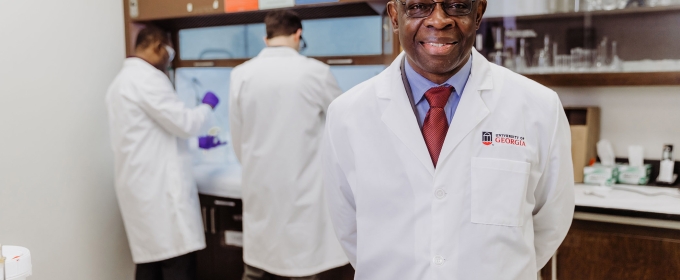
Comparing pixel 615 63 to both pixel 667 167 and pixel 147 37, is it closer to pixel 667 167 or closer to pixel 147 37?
pixel 667 167

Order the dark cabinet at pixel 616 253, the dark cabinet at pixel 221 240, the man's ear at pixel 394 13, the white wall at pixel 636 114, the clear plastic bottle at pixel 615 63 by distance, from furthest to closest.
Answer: the dark cabinet at pixel 221 240 < the white wall at pixel 636 114 < the clear plastic bottle at pixel 615 63 < the dark cabinet at pixel 616 253 < the man's ear at pixel 394 13

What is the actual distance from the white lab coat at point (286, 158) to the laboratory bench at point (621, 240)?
0.97 meters

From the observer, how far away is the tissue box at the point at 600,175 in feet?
7.70

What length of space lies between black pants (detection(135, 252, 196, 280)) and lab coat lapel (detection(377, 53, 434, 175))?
69.3 inches

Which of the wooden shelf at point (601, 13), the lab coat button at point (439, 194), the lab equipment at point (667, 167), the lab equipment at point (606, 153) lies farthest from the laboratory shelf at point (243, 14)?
the lab coat button at point (439, 194)

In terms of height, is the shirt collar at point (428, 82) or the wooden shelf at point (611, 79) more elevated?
the shirt collar at point (428, 82)

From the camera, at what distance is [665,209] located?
1.94 m

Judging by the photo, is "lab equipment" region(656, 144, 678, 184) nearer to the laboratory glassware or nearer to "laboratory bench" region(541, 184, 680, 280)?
"laboratory bench" region(541, 184, 680, 280)

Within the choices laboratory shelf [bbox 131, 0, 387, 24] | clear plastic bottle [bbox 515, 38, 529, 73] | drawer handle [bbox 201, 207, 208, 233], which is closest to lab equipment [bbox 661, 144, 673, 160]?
clear plastic bottle [bbox 515, 38, 529, 73]

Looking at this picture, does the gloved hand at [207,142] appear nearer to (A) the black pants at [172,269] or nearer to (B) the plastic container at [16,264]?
(A) the black pants at [172,269]

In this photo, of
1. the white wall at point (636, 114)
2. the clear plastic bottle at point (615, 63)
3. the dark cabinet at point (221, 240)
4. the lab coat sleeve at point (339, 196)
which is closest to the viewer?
the lab coat sleeve at point (339, 196)

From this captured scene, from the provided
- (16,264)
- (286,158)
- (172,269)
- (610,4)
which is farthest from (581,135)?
(16,264)

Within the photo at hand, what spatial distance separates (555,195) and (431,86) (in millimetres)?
381

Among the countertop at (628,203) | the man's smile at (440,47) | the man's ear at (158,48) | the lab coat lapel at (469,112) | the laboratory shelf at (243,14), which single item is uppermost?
the laboratory shelf at (243,14)
